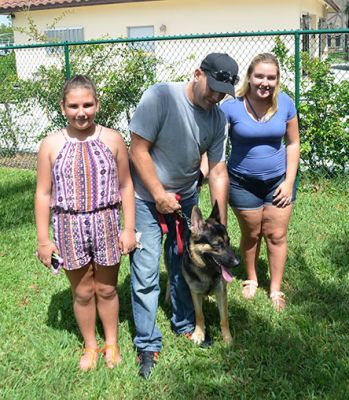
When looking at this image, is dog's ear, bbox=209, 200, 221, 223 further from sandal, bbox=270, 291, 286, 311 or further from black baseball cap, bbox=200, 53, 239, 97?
sandal, bbox=270, 291, 286, 311

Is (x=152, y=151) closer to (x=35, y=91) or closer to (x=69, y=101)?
(x=69, y=101)

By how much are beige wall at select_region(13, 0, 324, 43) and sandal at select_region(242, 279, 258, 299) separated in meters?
11.8

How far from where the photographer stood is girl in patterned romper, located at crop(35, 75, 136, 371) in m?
2.73

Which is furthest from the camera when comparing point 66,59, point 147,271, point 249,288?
point 66,59

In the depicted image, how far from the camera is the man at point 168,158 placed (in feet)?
9.10

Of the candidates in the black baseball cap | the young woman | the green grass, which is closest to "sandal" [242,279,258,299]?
the green grass

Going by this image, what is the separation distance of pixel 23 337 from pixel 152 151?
1717 millimetres

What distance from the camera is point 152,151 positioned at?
9.70ft

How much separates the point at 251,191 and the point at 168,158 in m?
1.03

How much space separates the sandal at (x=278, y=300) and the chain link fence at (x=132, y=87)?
3.12 m

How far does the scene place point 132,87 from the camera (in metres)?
7.88

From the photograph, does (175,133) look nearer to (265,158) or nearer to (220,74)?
(220,74)

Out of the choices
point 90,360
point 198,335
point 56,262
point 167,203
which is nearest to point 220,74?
point 167,203

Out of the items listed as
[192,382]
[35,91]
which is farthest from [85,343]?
[35,91]
